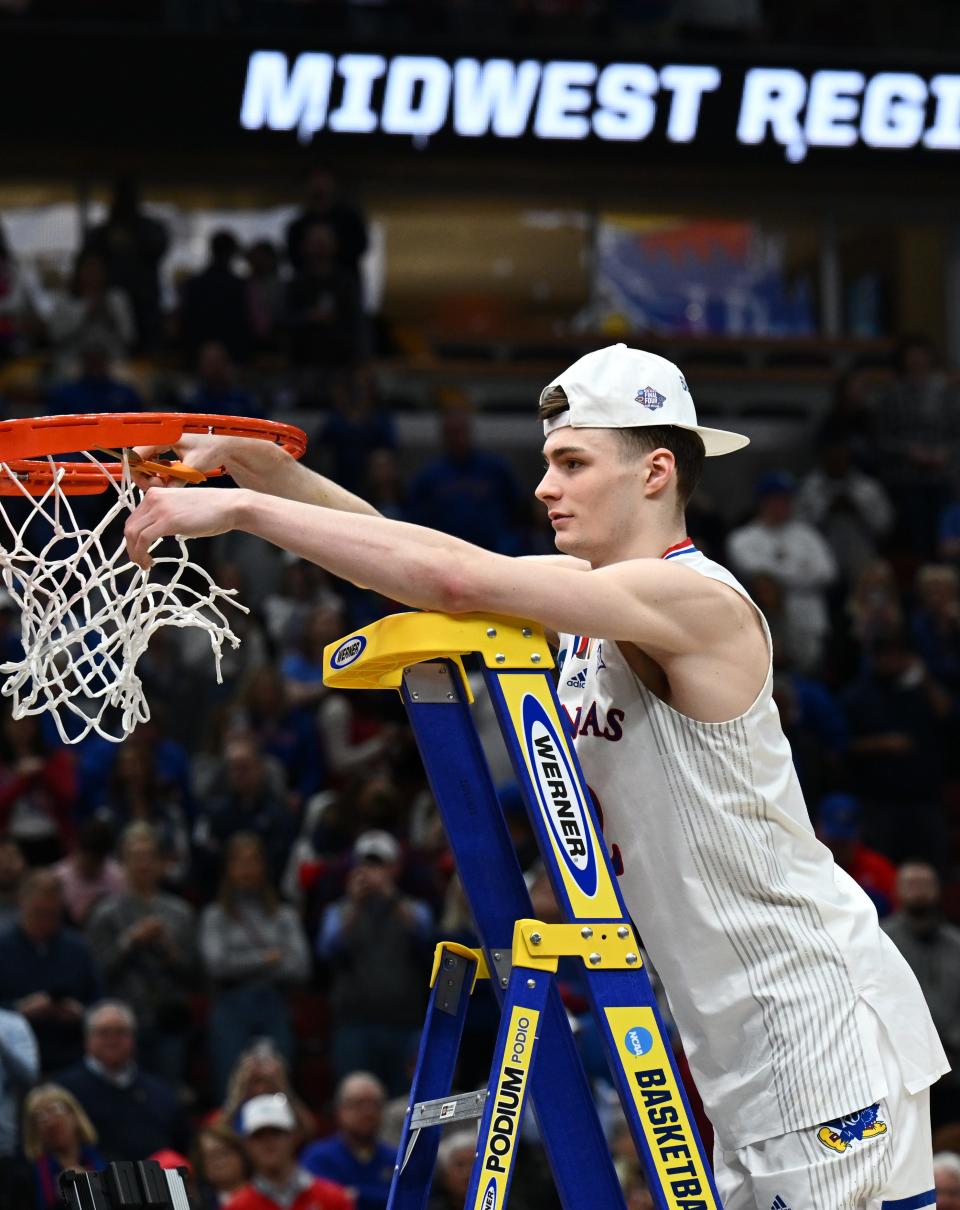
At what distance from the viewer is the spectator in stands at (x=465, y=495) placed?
15.3m

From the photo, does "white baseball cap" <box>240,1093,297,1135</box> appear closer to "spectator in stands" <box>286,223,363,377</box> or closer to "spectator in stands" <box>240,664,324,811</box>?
"spectator in stands" <box>240,664,324,811</box>

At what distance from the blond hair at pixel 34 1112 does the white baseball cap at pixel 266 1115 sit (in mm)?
743

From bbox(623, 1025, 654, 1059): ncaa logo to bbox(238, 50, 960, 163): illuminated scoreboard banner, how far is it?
598 inches

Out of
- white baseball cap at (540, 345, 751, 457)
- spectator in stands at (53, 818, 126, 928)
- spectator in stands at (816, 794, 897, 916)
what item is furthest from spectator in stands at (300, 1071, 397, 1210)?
white baseball cap at (540, 345, 751, 457)

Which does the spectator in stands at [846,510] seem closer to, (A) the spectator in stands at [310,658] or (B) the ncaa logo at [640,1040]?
(A) the spectator in stands at [310,658]

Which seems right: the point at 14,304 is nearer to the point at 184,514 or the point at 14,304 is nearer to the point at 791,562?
the point at 791,562

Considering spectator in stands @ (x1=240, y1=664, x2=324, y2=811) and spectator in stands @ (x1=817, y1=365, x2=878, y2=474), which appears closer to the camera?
spectator in stands @ (x1=240, y1=664, x2=324, y2=811)

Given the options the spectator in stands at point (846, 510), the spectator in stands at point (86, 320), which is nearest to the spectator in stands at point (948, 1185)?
the spectator in stands at point (846, 510)

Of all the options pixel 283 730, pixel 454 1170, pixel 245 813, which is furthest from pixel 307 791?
pixel 454 1170

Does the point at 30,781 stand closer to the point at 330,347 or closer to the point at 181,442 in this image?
the point at 330,347

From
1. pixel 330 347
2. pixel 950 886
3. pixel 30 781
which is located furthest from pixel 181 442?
pixel 330 347

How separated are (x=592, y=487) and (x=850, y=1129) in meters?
1.43

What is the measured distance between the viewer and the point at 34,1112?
9.08 meters

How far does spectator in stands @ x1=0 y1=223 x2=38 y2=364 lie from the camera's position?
58.9 ft
